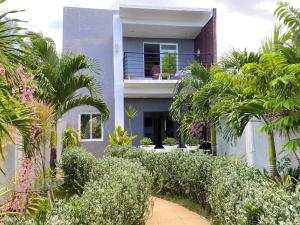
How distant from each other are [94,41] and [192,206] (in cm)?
1264

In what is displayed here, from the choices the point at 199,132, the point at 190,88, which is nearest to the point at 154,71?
the point at 199,132

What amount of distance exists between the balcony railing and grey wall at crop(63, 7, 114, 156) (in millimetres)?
1123

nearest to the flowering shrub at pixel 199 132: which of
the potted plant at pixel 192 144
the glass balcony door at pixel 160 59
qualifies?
the potted plant at pixel 192 144

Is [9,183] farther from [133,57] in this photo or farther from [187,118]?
[133,57]

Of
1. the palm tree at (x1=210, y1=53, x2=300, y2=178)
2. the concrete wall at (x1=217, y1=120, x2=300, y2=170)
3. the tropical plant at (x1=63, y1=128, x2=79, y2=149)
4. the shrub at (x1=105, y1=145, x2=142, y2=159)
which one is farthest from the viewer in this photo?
the tropical plant at (x1=63, y1=128, x2=79, y2=149)

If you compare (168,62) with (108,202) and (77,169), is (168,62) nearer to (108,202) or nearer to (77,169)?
(77,169)

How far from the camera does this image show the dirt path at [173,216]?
23.2ft

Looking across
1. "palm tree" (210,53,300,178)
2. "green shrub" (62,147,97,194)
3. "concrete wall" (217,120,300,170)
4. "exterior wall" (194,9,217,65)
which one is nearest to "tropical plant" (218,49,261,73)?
"palm tree" (210,53,300,178)

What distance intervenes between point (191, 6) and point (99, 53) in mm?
5318

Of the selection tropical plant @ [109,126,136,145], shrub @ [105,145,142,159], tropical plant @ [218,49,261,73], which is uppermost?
tropical plant @ [218,49,261,73]

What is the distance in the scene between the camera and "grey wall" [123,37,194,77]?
19.2 metres

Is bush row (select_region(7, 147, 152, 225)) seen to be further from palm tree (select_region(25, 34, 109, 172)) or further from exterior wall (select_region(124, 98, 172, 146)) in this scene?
exterior wall (select_region(124, 98, 172, 146))

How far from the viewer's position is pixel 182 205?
848 centimetres

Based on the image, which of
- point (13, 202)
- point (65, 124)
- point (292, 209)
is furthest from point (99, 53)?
point (292, 209)
